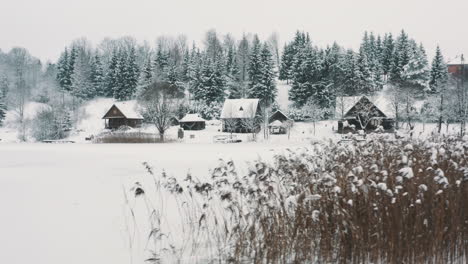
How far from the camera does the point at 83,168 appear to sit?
15.9 metres

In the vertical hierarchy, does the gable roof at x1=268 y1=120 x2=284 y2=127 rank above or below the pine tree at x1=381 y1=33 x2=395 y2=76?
below

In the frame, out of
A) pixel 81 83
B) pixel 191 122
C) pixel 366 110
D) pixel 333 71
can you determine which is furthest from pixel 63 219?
pixel 81 83

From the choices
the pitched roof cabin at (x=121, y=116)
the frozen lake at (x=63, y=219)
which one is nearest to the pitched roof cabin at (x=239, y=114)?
the pitched roof cabin at (x=121, y=116)

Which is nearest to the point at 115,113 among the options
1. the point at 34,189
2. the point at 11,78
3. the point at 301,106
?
the point at 301,106

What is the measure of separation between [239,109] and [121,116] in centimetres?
1925

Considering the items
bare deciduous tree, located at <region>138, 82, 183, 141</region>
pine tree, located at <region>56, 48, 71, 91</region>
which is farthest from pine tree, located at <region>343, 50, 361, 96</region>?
pine tree, located at <region>56, 48, 71, 91</region>

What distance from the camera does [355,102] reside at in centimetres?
5478

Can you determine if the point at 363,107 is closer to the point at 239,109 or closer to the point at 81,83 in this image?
the point at 239,109

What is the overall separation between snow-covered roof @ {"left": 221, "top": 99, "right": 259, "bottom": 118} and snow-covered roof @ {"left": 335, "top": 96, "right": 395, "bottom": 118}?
497 inches

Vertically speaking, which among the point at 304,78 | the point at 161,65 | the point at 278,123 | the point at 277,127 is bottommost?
the point at 277,127

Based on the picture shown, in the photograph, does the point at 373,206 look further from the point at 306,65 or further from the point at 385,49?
the point at 385,49

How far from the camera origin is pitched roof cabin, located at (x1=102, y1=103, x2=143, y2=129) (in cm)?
6369

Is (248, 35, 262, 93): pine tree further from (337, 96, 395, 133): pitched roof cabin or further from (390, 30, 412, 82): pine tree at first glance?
(390, 30, 412, 82): pine tree

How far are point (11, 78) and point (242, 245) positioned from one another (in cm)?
10776
